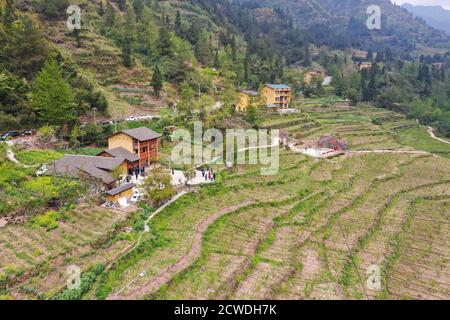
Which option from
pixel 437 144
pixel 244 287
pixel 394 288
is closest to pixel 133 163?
pixel 244 287

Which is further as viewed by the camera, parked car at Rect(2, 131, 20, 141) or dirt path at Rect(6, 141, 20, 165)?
parked car at Rect(2, 131, 20, 141)

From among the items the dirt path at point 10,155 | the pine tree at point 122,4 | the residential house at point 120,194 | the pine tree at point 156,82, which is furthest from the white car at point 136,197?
the pine tree at point 122,4

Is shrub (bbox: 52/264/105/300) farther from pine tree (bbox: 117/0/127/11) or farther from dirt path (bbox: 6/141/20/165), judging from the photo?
pine tree (bbox: 117/0/127/11)

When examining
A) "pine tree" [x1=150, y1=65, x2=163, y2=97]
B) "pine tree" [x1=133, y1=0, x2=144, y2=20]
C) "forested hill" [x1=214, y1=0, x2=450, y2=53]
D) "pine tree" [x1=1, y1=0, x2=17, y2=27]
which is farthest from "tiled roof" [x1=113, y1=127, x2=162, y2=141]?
"forested hill" [x1=214, y1=0, x2=450, y2=53]

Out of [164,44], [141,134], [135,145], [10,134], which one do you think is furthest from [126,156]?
[164,44]

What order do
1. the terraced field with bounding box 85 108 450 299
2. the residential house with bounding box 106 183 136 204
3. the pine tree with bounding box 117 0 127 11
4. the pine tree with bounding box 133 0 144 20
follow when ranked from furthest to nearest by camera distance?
the pine tree with bounding box 117 0 127 11 < the pine tree with bounding box 133 0 144 20 < the residential house with bounding box 106 183 136 204 < the terraced field with bounding box 85 108 450 299

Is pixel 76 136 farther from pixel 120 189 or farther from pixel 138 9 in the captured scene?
pixel 138 9
